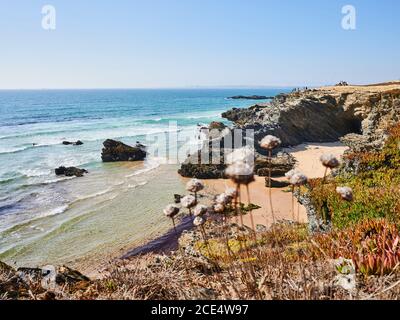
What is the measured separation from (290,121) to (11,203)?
26802mm

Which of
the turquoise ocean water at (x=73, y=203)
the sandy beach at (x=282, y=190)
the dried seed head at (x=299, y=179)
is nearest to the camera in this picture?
the dried seed head at (x=299, y=179)

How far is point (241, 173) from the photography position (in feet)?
11.0

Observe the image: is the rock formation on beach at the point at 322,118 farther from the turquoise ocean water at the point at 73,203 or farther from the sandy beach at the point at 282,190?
the turquoise ocean water at the point at 73,203

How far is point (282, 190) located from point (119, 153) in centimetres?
1855

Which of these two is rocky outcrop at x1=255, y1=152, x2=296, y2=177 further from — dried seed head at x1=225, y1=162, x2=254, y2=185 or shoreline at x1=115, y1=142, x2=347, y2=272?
dried seed head at x1=225, y1=162, x2=254, y2=185

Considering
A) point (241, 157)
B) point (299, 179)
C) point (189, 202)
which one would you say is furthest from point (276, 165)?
point (241, 157)

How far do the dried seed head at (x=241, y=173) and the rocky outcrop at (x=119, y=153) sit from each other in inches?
1257

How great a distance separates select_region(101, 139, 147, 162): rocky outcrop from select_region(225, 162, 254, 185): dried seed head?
1257 inches

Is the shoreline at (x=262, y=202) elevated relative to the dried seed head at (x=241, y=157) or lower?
lower

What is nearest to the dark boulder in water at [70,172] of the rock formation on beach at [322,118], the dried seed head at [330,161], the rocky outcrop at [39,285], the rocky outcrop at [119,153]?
the rocky outcrop at [119,153]

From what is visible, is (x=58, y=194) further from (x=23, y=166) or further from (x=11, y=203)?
(x=23, y=166)

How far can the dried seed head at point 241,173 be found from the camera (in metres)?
3.36

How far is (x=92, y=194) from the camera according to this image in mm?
22797

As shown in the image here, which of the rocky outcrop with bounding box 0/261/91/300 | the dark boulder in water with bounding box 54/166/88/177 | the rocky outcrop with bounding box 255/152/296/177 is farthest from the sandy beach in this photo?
the dark boulder in water with bounding box 54/166/88/177
